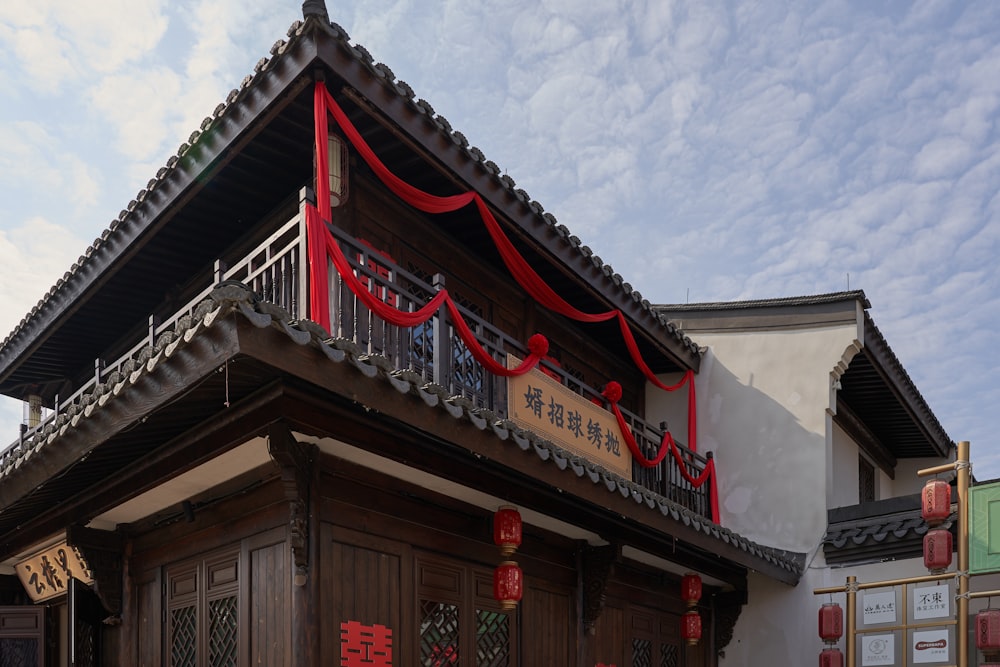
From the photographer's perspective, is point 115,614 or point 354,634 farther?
point 115,614

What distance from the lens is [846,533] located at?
10.5 metres

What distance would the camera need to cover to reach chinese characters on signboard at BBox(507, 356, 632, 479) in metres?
8.07

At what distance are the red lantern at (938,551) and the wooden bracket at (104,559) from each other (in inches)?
283

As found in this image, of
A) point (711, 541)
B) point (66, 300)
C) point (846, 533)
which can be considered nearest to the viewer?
point (711, 541)

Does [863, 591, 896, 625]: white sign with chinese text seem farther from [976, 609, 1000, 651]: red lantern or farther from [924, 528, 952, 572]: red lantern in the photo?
[976, 609, 1000, 651]: red lantern

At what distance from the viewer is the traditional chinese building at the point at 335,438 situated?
5734 millimetres

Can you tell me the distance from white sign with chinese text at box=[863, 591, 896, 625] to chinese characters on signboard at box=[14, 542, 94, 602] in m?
7.13

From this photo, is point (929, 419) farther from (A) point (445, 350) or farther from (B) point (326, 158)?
(B) point (326, 158)

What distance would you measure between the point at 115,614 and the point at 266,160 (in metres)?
3.69

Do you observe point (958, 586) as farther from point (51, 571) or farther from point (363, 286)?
point (51, 571)

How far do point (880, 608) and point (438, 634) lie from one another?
485 centimetres

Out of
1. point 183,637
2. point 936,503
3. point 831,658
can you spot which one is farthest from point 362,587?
point 936,503

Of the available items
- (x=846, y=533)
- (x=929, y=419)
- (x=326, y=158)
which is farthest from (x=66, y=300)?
(x=929, y=419)

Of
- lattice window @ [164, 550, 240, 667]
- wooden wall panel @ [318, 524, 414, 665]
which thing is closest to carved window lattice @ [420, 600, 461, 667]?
wooden wall panel @ [318, 524, 414, 665]
